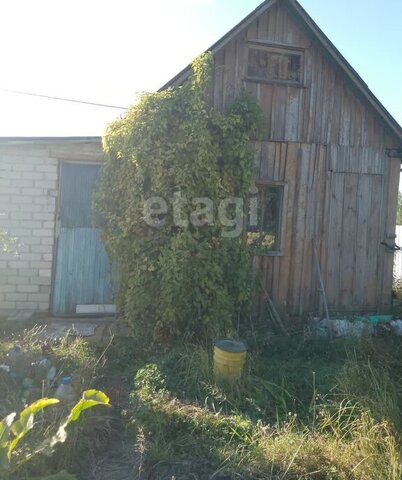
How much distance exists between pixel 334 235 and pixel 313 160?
1325 mm

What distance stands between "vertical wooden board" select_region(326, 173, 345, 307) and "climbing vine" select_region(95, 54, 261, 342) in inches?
84.7

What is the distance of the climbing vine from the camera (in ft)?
20.7

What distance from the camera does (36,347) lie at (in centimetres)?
568

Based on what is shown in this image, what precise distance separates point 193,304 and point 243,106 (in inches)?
119

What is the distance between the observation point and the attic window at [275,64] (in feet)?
26.7

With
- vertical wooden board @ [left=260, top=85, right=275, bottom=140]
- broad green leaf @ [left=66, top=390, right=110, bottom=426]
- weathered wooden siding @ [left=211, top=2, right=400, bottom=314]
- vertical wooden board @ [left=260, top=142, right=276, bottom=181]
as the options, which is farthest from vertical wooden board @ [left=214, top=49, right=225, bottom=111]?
broad green leaf @ [left=66, top=390, right=110, bottom=426]

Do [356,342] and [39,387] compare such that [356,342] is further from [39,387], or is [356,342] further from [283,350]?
[39,387]

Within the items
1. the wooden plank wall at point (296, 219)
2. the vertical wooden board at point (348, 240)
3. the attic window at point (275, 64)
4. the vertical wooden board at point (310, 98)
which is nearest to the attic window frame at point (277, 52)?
the attic window at point (275, 64)

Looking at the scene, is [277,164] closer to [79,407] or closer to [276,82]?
[276,82]

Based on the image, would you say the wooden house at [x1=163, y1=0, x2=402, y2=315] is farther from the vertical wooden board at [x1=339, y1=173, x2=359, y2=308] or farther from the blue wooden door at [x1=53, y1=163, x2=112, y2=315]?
the blue wooden door at [x1=53, y1=163, x2=112, y2=315]

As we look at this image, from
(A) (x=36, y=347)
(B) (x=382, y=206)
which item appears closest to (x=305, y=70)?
(B) (x=382, y=206)

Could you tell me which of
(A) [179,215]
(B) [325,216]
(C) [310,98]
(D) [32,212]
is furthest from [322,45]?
(D) [32,212]

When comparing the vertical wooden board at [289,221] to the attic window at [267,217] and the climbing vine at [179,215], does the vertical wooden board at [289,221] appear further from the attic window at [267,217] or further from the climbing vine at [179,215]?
the climbing vine at [179,215]

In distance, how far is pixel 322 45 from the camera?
8070 millimetres
